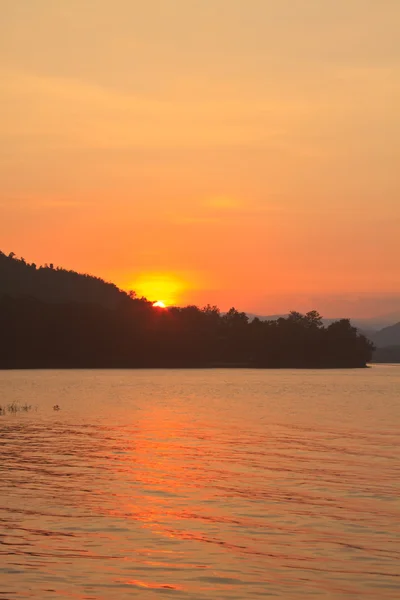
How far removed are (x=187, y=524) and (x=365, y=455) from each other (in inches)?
870

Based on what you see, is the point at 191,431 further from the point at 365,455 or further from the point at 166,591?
the point at 166,591

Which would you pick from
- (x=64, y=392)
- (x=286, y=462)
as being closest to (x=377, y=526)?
(x=286, y=462)

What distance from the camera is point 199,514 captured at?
3256 cm

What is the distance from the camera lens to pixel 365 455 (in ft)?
166

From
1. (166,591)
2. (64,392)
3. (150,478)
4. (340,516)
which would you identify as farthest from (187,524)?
(64,392)

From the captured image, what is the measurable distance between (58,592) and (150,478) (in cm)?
1922

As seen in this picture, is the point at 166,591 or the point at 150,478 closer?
the point at 166,591

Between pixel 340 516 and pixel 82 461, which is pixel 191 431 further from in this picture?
pixel 340 516

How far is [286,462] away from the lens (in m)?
47.0

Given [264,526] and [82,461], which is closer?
[264,526]

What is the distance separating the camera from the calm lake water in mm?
23578

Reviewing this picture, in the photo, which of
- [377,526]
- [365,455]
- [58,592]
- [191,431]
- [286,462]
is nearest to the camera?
[58,592]

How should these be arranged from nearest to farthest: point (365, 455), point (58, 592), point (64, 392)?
point (58, 592) < point (365, 455) < point (64, 392)

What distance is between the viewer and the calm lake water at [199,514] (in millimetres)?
23578
